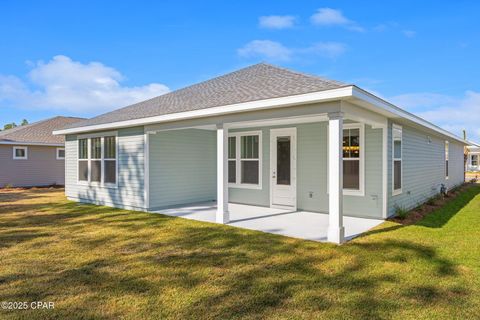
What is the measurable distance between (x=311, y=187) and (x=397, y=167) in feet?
7.68

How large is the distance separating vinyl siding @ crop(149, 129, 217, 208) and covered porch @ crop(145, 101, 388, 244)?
1.2 inches

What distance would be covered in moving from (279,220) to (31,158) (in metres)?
16.5

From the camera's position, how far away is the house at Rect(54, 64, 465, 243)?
5.74 m

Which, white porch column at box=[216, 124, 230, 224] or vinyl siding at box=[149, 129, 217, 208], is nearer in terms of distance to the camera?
white porch column at box=[216, 124, 230, 224]

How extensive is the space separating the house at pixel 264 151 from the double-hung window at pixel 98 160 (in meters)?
0.04

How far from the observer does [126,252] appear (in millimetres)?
4801

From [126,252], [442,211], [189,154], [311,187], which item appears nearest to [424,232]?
[311,187]

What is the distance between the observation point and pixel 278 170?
888 cm

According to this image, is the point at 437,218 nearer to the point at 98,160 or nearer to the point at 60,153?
the point at 98,160

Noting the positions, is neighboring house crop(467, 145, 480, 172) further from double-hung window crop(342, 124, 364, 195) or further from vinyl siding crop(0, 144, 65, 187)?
vinyl siding crop(0, 144, 65, 187)

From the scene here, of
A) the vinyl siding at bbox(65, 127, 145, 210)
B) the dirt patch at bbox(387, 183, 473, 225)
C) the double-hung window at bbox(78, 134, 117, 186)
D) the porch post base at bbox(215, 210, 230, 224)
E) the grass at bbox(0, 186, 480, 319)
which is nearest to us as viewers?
the grass at bbox(0, 186, 480, 319)

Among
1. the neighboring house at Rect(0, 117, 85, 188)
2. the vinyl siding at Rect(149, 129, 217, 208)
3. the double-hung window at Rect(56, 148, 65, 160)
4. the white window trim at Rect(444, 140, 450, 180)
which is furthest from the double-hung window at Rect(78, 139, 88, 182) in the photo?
the white window trim at Rect(444, 140, 450, 180)

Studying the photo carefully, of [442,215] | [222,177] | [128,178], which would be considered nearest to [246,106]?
[222,177]

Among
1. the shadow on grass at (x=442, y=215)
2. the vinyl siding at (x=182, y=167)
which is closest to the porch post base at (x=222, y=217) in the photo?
the vinyl siding at (x=182, y=167)
